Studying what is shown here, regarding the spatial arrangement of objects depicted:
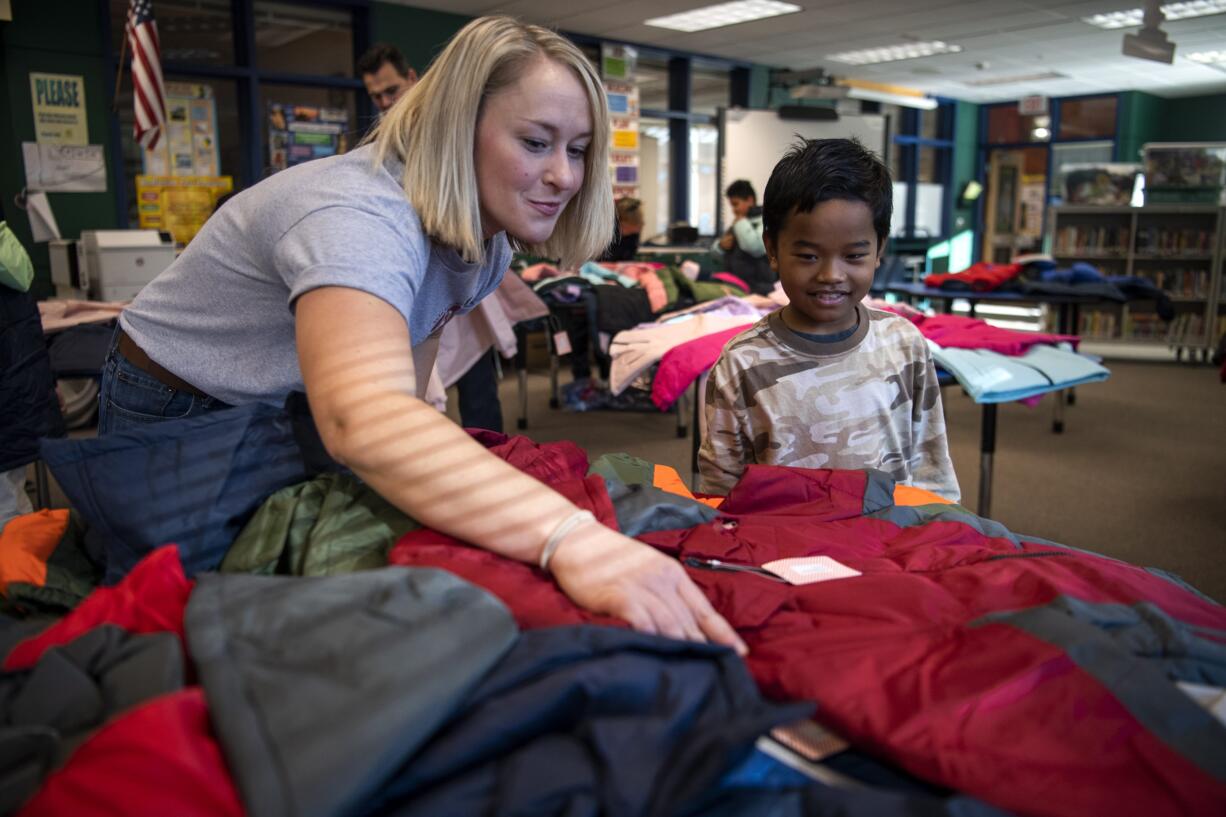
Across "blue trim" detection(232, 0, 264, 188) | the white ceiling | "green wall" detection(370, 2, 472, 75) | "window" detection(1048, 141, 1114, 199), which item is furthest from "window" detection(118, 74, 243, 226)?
"window" detection(1048, 141, 1114, 199)

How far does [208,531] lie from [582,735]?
488 mm

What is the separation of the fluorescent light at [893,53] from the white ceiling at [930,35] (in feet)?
0.56

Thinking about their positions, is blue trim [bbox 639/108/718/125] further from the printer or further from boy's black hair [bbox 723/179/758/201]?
the printer

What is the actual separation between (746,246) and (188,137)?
3.95 m

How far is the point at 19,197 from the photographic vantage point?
18.1 ft

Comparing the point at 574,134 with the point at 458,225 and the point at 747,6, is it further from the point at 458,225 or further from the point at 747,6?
the point at 747,6

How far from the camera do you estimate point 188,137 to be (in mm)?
6258

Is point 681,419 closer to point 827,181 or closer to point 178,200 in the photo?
point 827,181

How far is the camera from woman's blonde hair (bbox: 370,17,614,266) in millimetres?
1020

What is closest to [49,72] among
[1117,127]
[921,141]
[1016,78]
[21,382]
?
[21,382]

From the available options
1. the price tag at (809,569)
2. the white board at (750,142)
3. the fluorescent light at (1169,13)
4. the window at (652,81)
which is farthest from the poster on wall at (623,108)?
the price tag at (809,569)

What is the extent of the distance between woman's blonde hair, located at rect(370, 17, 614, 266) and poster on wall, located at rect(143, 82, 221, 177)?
5882 millimetres

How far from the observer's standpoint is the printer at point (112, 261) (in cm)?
470

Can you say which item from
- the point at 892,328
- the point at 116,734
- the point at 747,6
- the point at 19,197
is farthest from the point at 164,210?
the point at 116,734
